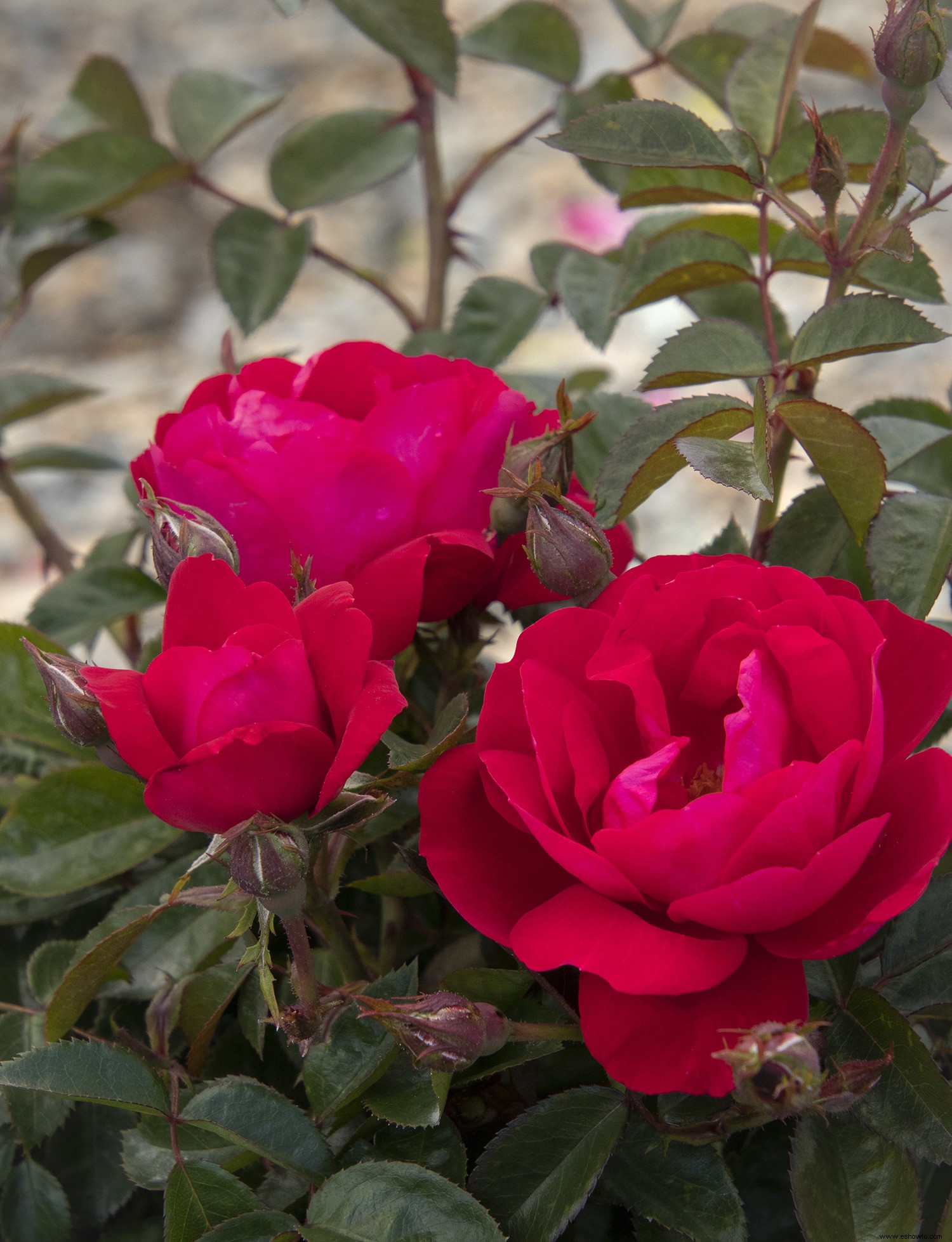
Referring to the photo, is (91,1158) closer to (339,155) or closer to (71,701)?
(71,701)

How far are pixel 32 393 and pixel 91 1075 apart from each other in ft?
1.30

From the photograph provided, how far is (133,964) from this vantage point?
34 centimetres

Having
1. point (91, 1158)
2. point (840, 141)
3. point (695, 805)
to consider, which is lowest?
point (91, 1158)

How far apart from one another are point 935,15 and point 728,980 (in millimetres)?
218

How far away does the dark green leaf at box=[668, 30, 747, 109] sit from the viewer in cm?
49

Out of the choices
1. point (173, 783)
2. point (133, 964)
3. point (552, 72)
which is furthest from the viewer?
point (552, 72)

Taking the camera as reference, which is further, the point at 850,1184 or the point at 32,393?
the point at 32,393

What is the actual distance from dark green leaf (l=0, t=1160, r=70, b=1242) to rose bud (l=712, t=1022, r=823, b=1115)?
213 millimetres

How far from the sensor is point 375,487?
266 millimetres

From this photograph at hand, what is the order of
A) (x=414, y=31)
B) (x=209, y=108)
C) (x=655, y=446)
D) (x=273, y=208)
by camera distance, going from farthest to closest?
(x=273, y=208) < (x=209, y=108) < (x=414, y=31) < (x=655, y=446)

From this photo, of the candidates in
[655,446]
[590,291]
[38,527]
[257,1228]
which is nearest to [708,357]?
[655,446]

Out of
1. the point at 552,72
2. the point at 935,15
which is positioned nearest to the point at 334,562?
the point at 935,15

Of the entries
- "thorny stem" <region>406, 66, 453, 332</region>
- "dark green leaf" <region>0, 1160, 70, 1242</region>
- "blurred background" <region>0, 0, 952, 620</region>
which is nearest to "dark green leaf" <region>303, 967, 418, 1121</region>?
"dark green leaf" <region>0, 1160, 70, 1242</region>

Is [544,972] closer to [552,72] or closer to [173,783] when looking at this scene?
[173,783]
